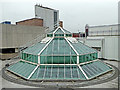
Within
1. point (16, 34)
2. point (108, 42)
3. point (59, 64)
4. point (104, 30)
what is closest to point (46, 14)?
point (16, 34)

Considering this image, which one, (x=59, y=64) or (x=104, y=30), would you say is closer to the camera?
(x=59, y=64)

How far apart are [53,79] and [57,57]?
16.3 ft

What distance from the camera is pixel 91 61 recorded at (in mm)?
30078

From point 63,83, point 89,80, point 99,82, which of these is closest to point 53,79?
point 63,83

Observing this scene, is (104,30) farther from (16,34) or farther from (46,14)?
(16,34)

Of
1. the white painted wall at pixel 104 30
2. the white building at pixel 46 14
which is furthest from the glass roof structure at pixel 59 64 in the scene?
the white building at pixel 46 14

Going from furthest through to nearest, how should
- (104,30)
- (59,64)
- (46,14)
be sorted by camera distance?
1. (46,14)
2. (104,30)
3. (59,64)

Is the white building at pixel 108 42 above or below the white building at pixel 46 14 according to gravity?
below

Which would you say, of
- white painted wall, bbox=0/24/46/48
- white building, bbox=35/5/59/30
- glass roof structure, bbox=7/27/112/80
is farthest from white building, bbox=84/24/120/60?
white building, bbox=35/5/59/30

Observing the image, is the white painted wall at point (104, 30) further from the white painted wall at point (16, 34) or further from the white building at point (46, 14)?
the white painted wall at point (16, 34)

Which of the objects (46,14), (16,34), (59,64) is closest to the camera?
(59,64)

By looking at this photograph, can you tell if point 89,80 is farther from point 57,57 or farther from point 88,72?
point 57,57

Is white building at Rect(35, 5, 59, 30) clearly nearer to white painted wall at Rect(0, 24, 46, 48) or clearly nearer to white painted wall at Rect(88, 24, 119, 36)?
white painted wall at Rect(0, 24, 46, 48)

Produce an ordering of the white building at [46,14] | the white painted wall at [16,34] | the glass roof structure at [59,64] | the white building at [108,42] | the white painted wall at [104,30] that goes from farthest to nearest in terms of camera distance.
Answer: the white building at [46,14]
the white painted wall at [104,30]
the white painted wall at [16,34]
the white building at [108,42]
the glass roof structure at [59,64]
